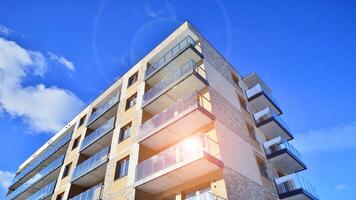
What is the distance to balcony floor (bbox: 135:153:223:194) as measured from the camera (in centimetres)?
1040

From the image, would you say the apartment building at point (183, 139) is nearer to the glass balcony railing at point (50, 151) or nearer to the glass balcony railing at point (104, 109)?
the glass balcony railing at point (104, 109)

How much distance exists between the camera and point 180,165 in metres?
10.6

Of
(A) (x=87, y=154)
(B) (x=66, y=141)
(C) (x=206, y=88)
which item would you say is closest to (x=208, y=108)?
(C) (x=206, y=88)

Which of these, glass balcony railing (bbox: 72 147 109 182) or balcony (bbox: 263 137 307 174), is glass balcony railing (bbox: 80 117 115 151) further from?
balcony (bbox: 263 137 307 174)

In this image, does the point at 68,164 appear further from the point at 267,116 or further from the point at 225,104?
the point at 267,116

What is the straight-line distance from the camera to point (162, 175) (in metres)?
11.1

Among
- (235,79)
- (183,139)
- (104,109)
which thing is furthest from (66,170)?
(235,79)

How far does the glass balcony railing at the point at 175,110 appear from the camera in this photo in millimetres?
12922

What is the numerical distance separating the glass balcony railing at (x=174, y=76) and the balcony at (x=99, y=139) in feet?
13.8

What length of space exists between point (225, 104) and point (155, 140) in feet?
16.6

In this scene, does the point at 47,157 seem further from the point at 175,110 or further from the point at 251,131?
the point at 251,131

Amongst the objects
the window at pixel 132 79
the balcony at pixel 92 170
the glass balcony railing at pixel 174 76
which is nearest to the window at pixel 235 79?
the glass balcony railing at pixel 174 76

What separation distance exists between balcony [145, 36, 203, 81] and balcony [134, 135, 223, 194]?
6.80 meters

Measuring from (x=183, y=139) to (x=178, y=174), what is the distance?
104 inches
